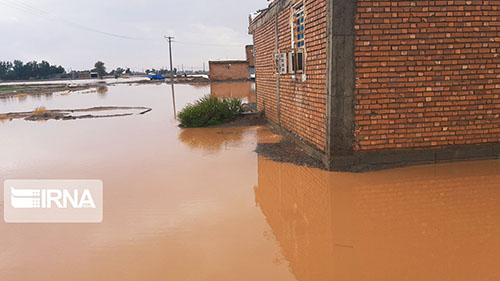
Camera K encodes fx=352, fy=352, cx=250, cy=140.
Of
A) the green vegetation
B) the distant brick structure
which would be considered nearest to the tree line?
the distant brick structure

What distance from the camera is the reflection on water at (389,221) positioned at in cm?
315

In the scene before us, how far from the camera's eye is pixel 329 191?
515cm

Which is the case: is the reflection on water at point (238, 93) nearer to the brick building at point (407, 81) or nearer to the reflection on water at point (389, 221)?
the brick building at point (407, 81)

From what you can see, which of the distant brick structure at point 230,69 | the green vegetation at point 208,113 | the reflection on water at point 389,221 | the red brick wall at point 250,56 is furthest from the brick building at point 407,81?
the red brick wall at point 250,56

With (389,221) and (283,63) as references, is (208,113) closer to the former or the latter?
(283,63)

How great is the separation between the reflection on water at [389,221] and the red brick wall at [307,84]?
1242 millimetres

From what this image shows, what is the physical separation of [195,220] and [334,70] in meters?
3.35

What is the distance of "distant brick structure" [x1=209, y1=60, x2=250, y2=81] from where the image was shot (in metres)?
45.9

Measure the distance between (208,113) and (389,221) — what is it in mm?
8753

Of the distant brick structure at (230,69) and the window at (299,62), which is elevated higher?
the distant brick structure at (230,69)

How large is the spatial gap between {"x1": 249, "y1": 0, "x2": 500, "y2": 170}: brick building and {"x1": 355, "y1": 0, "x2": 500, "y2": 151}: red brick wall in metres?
0.02

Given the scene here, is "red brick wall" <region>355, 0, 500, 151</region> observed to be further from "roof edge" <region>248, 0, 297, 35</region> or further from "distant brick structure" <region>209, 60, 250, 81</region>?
"distant brick structure" <region>209, 60, 250, 81</region>

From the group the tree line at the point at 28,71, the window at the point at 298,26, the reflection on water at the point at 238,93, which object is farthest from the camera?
the tree line at the point at 28,71

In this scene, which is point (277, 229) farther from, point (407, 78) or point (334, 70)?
point (407, 78)
